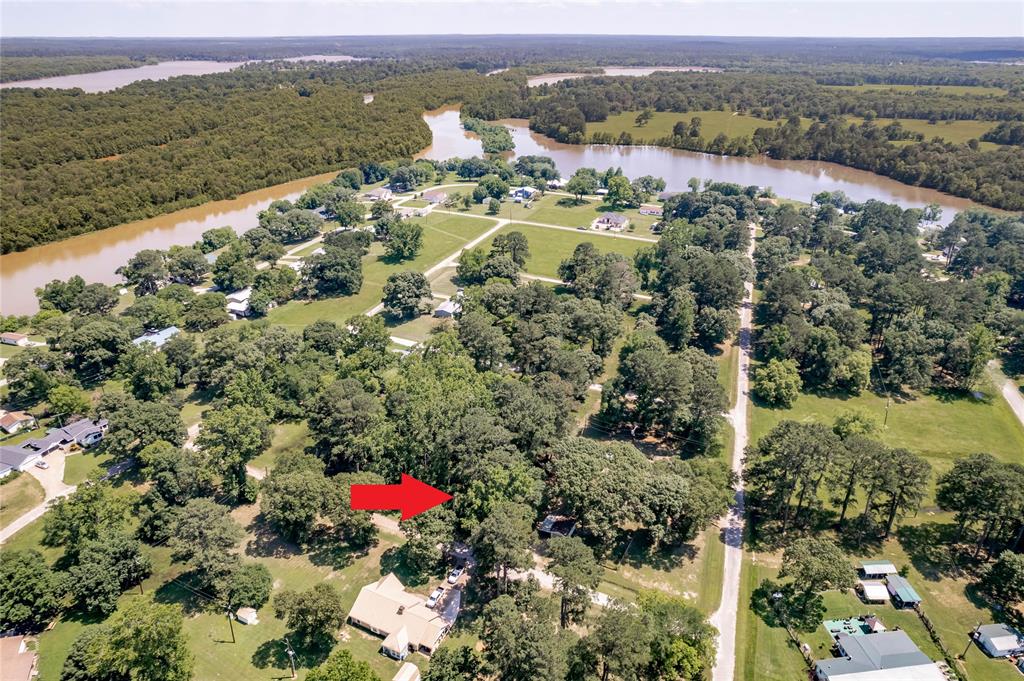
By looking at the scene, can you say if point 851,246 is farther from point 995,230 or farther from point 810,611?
point 810,611

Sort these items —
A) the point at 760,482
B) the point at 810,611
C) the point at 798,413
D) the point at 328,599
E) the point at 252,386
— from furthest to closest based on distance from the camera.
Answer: the point at 798,413 < the point at 252,386 < the point at 760,482 < the point at 810,611 < the point at 328,599

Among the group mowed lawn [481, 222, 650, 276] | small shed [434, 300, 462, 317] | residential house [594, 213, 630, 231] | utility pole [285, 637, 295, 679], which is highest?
residential house [594, 213, 630, 231]

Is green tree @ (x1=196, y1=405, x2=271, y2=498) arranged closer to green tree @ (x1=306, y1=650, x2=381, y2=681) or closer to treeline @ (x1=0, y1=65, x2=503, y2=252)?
green tree @ (x1=306, y1=650, x2=381, y2=681)

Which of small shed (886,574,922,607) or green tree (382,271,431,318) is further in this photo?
green tree (382,271,431,318)

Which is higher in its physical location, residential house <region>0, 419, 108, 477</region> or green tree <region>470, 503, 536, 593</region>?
green tree <region>470, 503, 536, 593</region>

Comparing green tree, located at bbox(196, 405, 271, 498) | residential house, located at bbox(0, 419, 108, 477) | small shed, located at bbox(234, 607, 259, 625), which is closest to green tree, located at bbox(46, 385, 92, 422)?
residential house, located at bbox(0, 419, 108, 477)

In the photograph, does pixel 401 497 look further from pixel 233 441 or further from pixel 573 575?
pixel 573 575

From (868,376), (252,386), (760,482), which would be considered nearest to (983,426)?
(868,376)

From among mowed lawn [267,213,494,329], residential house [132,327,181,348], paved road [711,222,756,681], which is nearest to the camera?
paved road [711,222,756,681]
